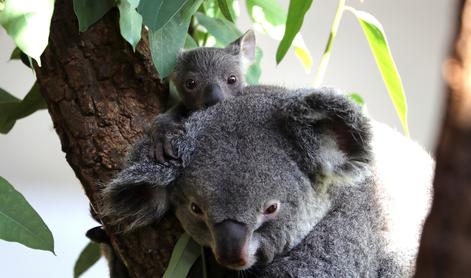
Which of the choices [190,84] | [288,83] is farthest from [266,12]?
[288,83]

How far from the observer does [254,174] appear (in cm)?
159

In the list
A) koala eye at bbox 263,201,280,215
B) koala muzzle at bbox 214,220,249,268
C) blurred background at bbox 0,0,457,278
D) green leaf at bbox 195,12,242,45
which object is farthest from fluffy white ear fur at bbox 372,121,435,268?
blurred background at bbox 0,0,457,278

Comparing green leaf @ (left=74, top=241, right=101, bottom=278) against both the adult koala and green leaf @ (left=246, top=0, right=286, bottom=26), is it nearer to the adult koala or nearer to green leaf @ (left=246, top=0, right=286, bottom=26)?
the adult koala

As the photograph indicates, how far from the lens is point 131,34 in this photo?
5.96ft

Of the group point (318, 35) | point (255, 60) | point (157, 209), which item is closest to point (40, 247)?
point (157, 209)

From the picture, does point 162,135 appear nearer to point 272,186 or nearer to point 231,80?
point 272,186

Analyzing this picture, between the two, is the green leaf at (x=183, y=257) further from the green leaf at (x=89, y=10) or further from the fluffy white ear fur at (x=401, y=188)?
the green leaf at (x=89, y=10)

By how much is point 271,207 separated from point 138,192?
39cm

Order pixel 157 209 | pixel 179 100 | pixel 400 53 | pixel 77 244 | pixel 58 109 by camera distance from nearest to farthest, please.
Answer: pixel 157 209
pixel 58 109
pixel 179 100
pixel 77 244
pixel 400 53

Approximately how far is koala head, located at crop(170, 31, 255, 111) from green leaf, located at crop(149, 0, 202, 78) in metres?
0.28

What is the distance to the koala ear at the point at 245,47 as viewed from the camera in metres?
2.52

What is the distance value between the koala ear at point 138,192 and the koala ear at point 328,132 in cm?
33

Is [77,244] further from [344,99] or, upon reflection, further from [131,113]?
[344,99]

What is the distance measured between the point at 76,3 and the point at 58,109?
0.31 metres
